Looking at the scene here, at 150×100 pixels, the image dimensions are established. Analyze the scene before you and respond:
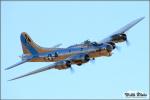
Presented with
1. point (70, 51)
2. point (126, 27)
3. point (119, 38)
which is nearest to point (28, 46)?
point (70, 51)

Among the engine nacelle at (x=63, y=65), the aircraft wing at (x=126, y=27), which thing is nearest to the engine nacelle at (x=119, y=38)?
the aircraft wing at (x=126, y=27)

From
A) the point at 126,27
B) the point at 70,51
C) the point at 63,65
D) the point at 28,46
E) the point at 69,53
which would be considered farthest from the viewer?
the point at 28,46

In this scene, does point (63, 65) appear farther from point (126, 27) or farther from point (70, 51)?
point (126, 27)

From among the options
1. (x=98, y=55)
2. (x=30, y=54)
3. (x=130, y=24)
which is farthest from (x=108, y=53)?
(x=30, y=54)

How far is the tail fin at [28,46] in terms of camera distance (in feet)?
275

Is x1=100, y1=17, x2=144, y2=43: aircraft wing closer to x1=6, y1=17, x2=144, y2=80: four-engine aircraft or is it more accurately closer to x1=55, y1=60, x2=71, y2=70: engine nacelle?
x1=6, y1=17, x2=144, y2=80: four-engine aircraft

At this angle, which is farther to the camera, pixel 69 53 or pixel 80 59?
pixel 69 53

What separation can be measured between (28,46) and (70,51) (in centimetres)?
1404

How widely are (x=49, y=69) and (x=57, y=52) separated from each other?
33.8 ft

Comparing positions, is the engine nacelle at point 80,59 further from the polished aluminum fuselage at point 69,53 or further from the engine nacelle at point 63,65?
the engine nacelle at point 63,65

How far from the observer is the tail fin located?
3295 inches

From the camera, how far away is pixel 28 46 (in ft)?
278

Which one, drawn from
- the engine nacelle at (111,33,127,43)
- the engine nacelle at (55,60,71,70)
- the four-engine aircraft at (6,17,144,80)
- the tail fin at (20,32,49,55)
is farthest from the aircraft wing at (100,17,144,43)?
the tail fin at (20,32,49,55)

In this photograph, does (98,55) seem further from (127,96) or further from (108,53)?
(127,96)
